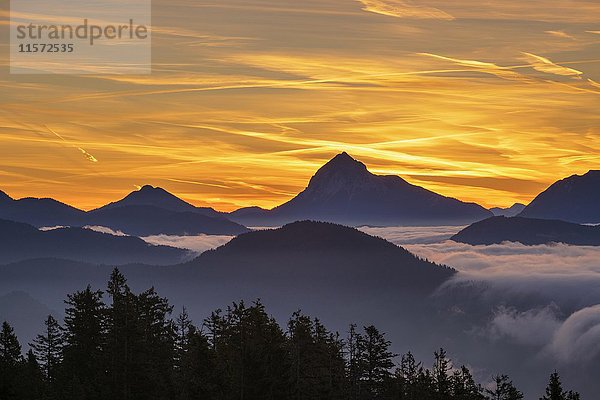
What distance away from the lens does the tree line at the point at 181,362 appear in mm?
64750

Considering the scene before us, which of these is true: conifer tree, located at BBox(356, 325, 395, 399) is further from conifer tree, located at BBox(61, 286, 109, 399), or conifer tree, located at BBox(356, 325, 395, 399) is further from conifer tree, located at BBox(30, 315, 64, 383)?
conifer tree, located at BBox(30, 315, 64, 383)

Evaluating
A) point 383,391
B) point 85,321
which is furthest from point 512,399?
point 85,321

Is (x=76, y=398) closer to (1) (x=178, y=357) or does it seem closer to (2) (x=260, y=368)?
(2) (x=260, y=368)

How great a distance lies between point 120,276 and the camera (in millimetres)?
67375

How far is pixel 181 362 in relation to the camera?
7931 centimetres

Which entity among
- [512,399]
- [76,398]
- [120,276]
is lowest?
[512,399]

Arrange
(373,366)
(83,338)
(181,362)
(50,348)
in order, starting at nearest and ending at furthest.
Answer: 1. (83,338)
2. (181,362)
3. (50,348)
4. (373,366)

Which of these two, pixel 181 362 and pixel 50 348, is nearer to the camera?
pixel 181 362

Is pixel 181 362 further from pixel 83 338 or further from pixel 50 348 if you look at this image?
pixel 50 348

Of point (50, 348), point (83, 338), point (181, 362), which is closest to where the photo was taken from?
point (83, 338)

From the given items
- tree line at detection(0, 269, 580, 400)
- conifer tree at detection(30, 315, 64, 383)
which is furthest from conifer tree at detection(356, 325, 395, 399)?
conifer tree at detection(30, 315, 64, 383)

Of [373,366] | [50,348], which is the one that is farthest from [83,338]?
[373,366]

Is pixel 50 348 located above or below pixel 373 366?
above

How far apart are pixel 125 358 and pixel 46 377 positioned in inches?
972
